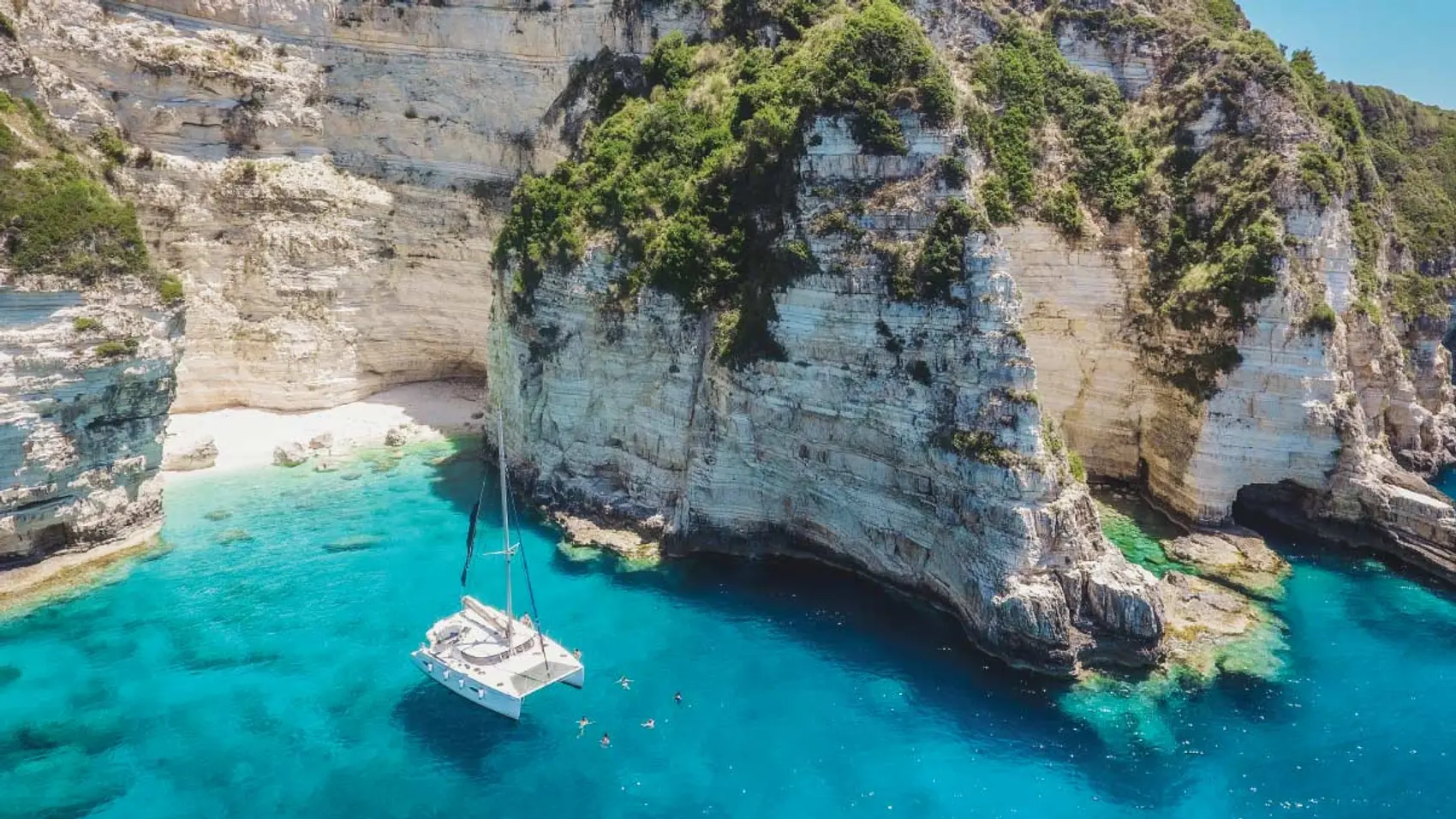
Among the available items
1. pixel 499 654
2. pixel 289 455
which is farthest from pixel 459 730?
pixel 289 455

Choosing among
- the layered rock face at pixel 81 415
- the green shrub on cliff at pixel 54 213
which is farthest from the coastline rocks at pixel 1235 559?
the green shrub on cliff at pixel 54 213

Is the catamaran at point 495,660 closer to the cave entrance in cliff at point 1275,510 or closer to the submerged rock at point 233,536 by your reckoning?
the submerged rock at point 233,536

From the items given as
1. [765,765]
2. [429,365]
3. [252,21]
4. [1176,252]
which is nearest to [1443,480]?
[1176,252]

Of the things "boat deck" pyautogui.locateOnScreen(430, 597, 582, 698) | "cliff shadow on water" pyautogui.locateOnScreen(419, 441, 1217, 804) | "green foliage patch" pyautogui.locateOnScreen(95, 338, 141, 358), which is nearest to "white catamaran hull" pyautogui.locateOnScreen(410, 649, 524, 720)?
"boat deck" pyautogui.locateOnScreen(430, 597, 582, 698)

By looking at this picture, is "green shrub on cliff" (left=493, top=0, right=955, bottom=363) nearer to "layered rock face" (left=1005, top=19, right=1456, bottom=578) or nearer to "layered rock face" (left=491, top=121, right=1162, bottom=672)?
"layered rock face" (left=491, top=121, right=1162, bottom=672)

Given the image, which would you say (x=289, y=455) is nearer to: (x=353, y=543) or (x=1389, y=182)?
(x=353, y=543)

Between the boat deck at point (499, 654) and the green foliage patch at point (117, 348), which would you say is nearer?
the boat deck at point (499, 654)
